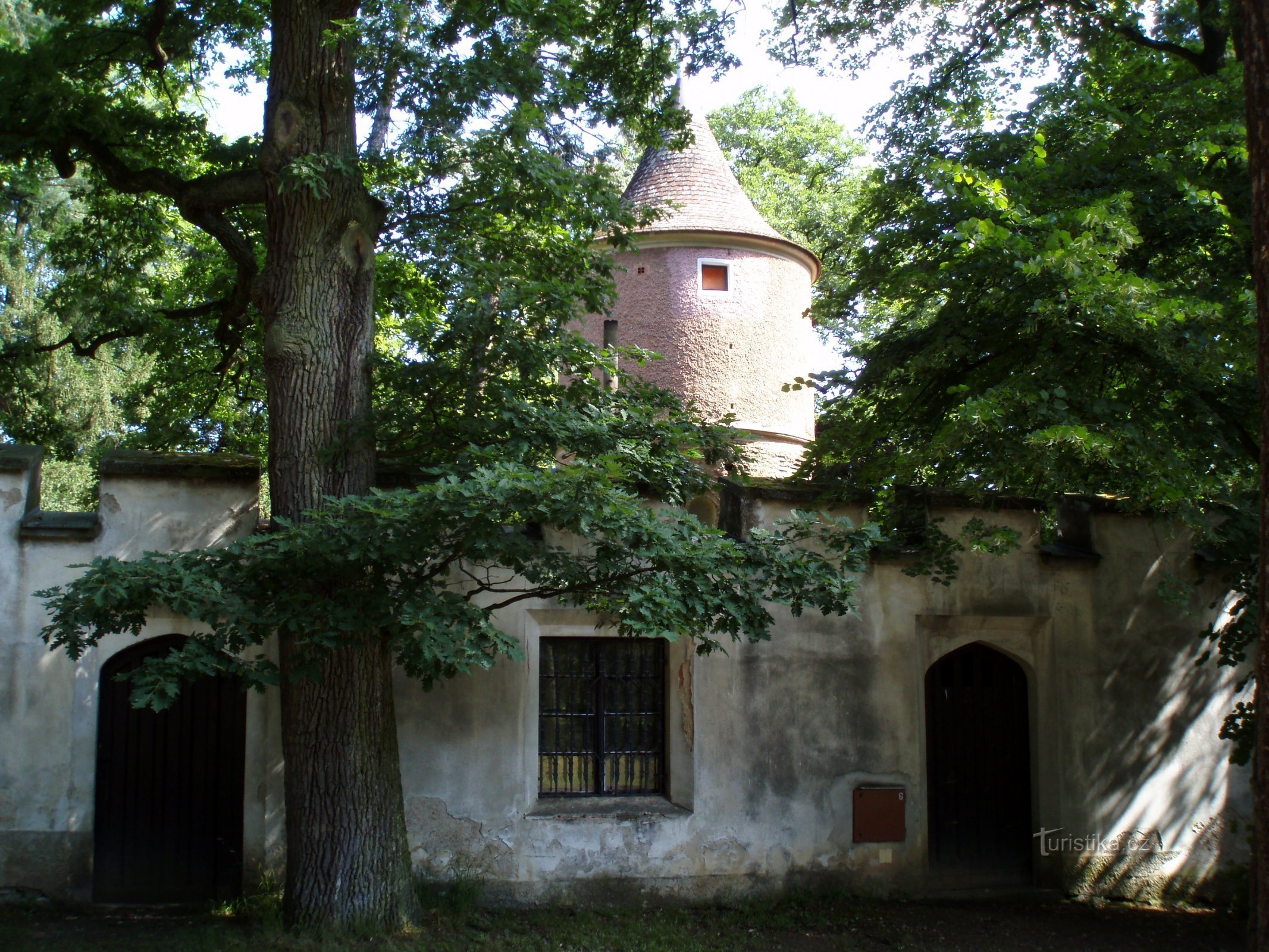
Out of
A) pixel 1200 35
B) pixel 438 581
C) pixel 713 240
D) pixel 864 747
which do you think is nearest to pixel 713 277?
pixel 713 240

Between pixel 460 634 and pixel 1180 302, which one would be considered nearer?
pixel 460 634

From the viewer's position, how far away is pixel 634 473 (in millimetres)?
7227

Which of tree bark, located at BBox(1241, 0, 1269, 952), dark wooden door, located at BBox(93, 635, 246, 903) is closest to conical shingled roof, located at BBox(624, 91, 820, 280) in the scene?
dark wooden door, located at BBox(93, 635, 246, 903)

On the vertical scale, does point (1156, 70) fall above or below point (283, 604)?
above

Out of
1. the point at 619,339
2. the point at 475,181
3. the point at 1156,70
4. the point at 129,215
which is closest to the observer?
the point at 475,181

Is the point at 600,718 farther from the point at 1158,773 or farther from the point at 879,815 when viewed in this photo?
the point at 1158,773

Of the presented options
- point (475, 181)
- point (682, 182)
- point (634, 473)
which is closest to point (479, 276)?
point (475, 181)

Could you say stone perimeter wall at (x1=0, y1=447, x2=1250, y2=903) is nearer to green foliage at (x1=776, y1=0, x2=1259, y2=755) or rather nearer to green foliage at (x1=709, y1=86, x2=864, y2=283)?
green foliage at (x1=776, y1=0, x2=1259, y2=755)

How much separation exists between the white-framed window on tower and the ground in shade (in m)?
11.9

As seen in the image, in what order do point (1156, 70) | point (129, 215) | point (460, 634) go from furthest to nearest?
point (129, 215)
point (1156, 70)
point (460, 634)

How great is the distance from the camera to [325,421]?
24.8 ft

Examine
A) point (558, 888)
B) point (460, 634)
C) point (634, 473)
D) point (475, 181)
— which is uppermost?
point (475, 181)

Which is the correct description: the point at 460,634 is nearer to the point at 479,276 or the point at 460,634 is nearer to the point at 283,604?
the point at 283,604

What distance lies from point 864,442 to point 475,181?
12.6 ft
